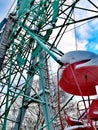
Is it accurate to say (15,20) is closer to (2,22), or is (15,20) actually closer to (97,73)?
(2,22)

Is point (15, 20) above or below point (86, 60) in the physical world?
above

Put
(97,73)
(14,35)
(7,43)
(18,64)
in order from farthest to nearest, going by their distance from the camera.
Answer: (18,64)
(14,35)
(7,43)
(97,73)

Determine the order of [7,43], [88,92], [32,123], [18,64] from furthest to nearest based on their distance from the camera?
1. [32,123]
2. [18,64]
3. [7,43]
4. [88,92]

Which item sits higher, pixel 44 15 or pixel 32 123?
pixel 44 15

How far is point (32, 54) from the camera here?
1171cm

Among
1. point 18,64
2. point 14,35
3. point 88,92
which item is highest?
point 14,35

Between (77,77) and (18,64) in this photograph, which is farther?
(18,64)

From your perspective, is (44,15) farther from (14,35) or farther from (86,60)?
(86,60)

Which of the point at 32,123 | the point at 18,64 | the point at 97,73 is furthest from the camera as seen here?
the point at 32,123

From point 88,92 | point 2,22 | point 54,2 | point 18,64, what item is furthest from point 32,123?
point 88,92

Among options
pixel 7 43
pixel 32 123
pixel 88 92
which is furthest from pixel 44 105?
pixel 32 123

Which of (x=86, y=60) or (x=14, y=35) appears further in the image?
(x=14, y=35)

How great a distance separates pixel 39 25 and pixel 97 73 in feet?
23.1

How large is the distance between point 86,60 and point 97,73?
264 millimetres
